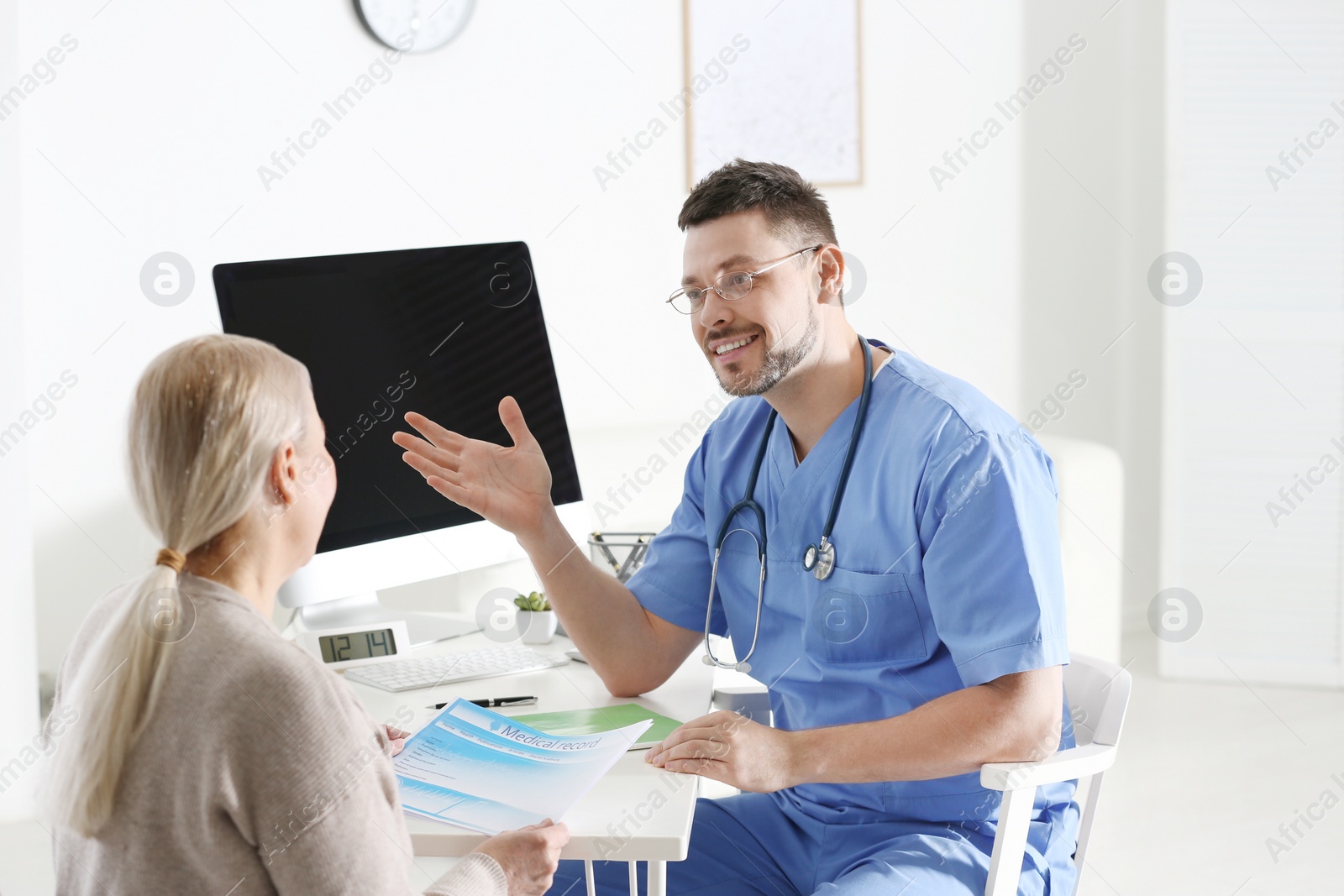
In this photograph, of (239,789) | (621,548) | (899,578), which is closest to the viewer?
(239,789)

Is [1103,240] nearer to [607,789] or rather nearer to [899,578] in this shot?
[899,578]

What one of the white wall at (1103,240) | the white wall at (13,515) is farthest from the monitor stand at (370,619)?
the white wall at (1103,240)

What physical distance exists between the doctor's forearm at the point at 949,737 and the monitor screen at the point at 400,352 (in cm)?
67

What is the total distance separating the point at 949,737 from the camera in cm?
123

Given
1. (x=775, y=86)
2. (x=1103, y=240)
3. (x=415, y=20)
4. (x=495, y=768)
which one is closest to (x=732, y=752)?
(x=495, y=768)

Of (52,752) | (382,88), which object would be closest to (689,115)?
(382,88)

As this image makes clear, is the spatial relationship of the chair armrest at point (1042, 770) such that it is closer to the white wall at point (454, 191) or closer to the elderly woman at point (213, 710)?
the elderly woman at point (213, 710)

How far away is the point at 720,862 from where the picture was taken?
4.73 ft

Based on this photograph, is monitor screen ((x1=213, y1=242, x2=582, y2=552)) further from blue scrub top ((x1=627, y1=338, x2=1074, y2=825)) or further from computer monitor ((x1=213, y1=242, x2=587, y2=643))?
blue scrub top ((x1=627, y1=338, x2=1074, y2=825))

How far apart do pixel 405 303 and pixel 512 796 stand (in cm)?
80

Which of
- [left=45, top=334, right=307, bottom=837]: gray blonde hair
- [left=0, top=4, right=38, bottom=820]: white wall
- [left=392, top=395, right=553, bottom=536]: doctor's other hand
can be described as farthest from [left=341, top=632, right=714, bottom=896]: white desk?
[left=0, top=4, right=38, bottom=820]: white wall

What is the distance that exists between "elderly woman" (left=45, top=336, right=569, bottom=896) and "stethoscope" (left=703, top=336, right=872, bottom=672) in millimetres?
657

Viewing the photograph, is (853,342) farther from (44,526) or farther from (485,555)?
(44,526)

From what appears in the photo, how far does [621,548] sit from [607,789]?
2.35 feet
